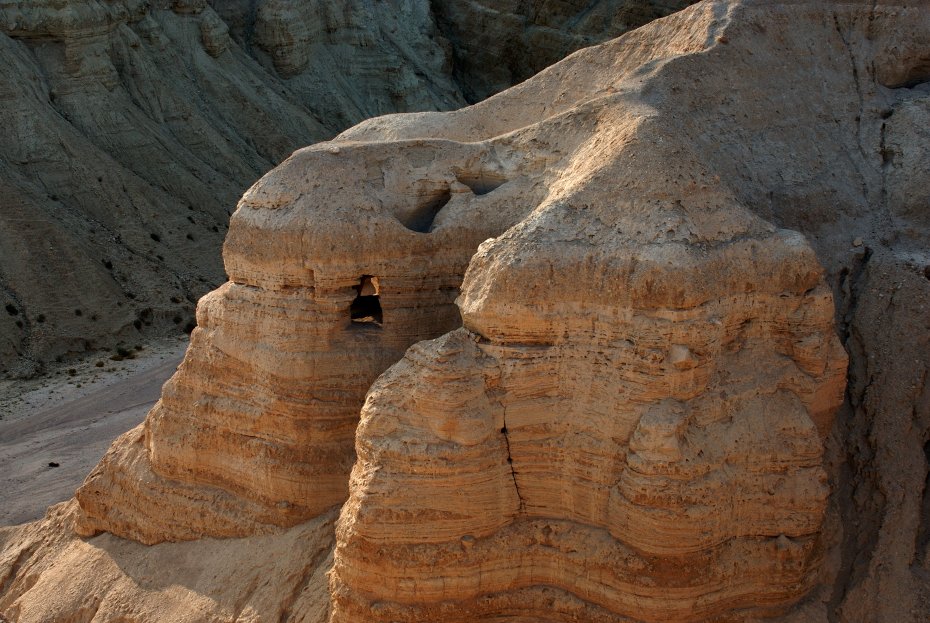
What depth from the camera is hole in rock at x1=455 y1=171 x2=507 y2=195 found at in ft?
46.2

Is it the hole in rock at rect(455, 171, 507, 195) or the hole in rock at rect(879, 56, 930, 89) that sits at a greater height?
the hole in rock at rect(879, 56, 930, 89)

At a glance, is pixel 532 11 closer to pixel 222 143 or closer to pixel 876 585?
pixel 222 143

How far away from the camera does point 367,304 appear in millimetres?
14547

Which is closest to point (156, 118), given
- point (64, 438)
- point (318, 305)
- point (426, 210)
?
A: point (64, 438)

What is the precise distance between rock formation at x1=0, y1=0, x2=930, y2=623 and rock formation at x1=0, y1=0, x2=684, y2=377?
1841cm

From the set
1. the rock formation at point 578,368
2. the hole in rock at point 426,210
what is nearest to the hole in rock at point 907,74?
the rock formation at point 578,368

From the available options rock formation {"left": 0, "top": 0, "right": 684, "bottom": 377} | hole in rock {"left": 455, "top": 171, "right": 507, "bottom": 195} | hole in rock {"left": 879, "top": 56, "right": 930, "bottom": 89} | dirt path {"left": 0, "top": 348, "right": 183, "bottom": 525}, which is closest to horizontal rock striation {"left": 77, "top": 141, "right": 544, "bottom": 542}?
hole in rock {"left": 455, "top": 171, "right": 507, "bottom": 195}

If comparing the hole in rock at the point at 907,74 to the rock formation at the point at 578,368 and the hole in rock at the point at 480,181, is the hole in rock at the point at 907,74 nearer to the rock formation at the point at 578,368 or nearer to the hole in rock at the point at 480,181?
the rock formation at the point at 578,368

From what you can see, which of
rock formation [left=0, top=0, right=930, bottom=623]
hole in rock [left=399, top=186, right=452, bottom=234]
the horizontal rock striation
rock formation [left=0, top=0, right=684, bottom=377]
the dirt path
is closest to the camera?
rock formation [left=0, top=0, right=930, bottom=623]

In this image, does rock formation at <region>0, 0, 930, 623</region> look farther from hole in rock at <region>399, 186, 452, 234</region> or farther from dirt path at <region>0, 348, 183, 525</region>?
dirt path at <region>0, 348, 183, 525</region>

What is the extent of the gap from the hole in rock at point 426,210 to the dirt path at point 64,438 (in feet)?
41.2

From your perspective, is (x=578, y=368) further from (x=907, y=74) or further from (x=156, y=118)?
(x=156, y=118)

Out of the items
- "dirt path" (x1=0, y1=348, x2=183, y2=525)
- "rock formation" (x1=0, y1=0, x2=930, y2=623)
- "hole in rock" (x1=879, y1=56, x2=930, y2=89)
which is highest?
"hole in rock" (x1=879, y1=56, x2=930, y2=89)

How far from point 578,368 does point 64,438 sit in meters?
19.3
